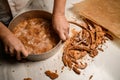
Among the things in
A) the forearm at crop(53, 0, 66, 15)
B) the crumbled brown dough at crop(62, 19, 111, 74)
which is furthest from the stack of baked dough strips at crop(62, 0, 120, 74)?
the forearm at crop(53, 0, 66, 15)

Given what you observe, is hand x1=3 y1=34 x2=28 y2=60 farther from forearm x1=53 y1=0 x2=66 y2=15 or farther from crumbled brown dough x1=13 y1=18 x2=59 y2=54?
forearm x1=53 y1=0 x2=66 y2=15

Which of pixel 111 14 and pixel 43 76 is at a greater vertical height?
pixel 111 14

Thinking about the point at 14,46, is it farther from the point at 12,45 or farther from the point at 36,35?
the point at 36,35

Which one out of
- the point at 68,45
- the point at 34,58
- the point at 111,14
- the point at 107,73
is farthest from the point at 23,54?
the point at 111,14

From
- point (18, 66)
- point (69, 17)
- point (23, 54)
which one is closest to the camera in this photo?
point (23, 54)

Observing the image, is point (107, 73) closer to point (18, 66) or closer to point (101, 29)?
point (101, 29)

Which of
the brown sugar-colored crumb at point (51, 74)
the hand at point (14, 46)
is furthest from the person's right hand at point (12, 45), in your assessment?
the brown sugar-colored crumb at point (51, 74)

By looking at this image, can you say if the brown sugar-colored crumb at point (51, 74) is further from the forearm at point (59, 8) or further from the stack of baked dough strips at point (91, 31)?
the forearm at point (59, 8)
